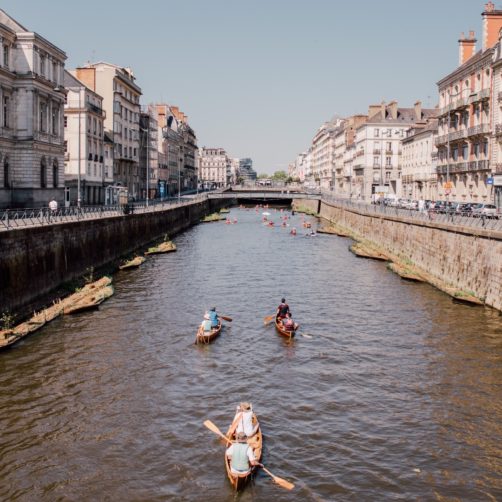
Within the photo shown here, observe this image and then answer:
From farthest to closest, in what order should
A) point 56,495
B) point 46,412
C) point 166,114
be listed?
point 166,114 → point 46,412 → point 56,495

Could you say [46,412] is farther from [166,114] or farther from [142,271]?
[166,114]

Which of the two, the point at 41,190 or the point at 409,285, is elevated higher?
the point at 41,190

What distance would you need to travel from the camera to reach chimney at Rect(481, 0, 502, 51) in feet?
209

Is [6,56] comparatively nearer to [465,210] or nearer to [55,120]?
[55,120]

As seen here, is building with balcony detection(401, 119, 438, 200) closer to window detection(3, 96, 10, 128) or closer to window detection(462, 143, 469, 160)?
window detection(462, 143, 469, 160)

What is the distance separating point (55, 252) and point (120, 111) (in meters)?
66.2

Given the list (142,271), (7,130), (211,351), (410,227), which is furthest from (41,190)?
(211,351)

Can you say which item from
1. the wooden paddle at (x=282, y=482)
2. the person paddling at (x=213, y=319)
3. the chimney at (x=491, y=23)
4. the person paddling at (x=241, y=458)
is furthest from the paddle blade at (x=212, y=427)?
the chimney at (x=491, y=23)

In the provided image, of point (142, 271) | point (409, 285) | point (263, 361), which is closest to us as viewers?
point (263, 361)

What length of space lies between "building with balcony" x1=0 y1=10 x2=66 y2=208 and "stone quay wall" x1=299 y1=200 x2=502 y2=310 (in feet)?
109

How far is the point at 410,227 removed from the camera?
51.4 meters

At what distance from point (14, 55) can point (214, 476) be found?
169 ft

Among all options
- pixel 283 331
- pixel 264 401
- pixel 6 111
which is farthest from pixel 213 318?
pixel 6 111

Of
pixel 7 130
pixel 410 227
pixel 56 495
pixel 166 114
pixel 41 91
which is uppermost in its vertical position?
pixel 166 114
